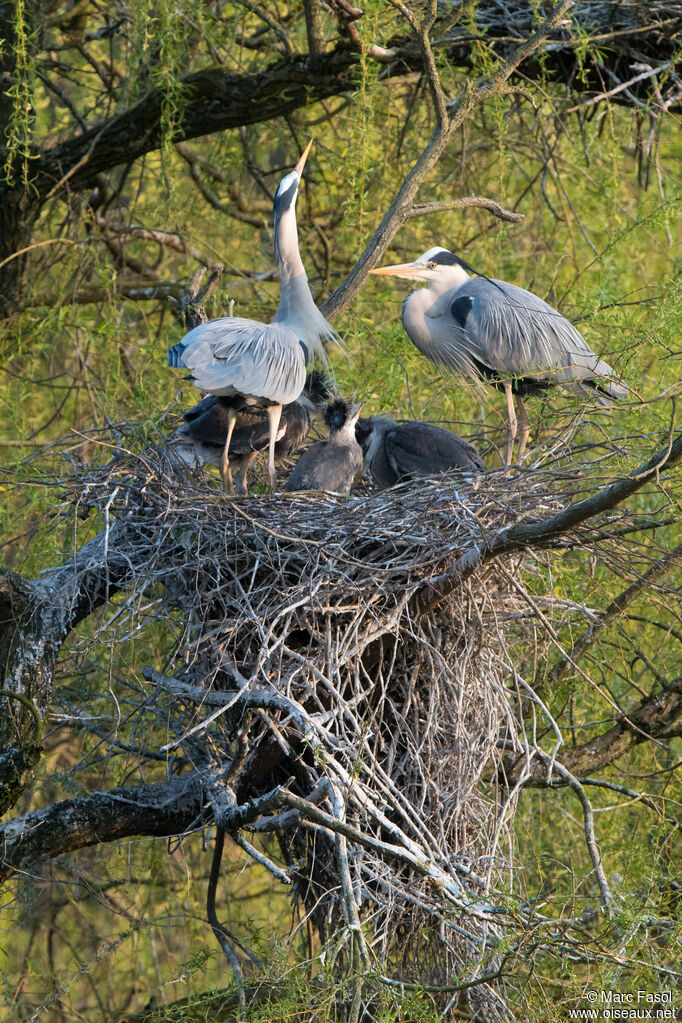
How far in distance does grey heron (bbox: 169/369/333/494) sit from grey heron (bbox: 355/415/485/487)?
1.05 ft

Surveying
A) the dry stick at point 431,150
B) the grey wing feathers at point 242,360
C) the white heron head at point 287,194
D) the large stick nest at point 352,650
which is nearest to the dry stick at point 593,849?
the large stick nest at point 352,650

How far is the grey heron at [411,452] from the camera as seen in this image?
15.9 ft

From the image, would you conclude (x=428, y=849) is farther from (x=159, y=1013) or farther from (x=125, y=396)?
(x=125, y=396)

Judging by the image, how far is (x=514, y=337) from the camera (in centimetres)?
516

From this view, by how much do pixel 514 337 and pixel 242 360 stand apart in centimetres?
124

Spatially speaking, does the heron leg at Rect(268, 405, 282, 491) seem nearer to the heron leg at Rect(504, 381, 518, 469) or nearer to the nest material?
the nest material

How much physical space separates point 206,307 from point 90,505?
4.63 ft

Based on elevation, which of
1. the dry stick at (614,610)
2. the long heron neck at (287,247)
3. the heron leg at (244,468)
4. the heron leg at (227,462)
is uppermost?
the long heron neck at (287,247)

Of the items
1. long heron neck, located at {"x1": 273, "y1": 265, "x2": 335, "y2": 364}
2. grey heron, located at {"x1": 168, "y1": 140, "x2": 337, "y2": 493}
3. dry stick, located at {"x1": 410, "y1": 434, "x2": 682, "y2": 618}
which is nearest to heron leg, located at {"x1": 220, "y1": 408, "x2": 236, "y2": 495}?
grey heron, located at {"x1": 168, "y1": 140, "x2": 337, "y2": 493}

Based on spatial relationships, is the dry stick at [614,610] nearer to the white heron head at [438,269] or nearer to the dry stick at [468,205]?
the dry stick at [468,205]

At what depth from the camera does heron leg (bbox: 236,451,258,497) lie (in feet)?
17.2

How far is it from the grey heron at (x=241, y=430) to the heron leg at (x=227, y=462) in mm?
42

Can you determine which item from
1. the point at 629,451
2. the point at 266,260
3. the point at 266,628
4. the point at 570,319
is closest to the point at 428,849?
the point at 266,628

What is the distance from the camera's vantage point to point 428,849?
3355 mm
